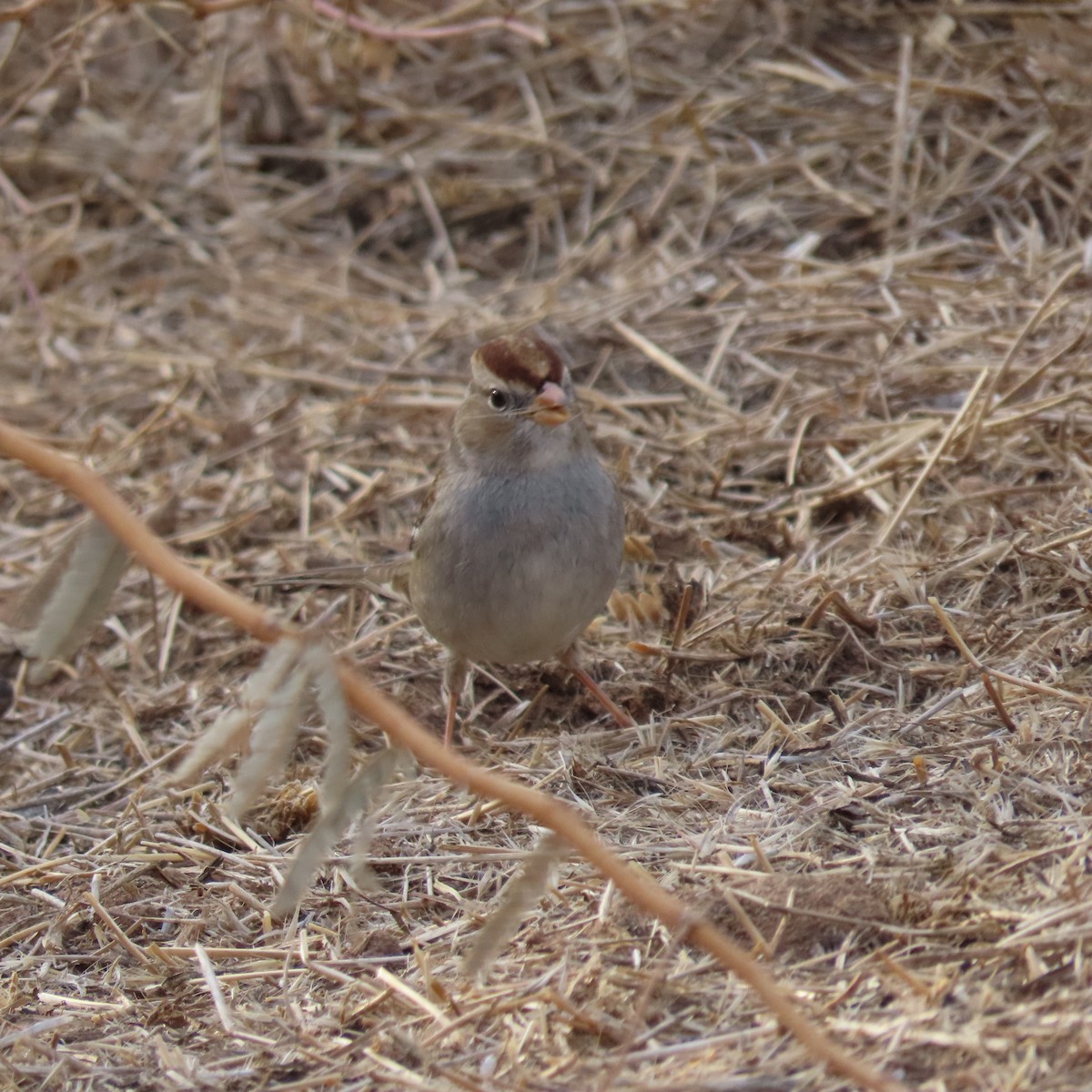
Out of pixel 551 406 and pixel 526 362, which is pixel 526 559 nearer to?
pixel 551 406

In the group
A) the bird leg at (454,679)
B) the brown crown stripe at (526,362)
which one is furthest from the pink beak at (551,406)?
the bird leg at (454,679)

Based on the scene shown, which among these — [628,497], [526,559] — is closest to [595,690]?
[526,559]

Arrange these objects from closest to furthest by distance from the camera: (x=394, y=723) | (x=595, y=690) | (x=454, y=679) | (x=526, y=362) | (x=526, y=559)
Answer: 1. (x=394, y=723)
2. (x=526, y=559)
3. (x=526, y=362)
4. (x=595, y=690)
5. (x=454, y=679)

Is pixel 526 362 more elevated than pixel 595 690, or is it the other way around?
pixel 526 362

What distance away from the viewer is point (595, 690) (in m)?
4.41

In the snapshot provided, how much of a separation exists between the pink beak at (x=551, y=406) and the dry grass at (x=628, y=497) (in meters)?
0.72

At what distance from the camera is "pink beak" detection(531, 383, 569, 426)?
424 centimetres

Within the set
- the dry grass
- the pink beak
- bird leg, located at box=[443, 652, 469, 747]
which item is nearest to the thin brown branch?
the dry grass

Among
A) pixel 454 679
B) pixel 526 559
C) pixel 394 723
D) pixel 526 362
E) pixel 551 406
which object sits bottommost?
pixel 454 679

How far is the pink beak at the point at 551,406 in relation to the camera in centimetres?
424

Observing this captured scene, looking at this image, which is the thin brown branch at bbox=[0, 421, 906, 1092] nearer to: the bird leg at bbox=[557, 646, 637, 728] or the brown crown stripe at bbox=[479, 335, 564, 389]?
the bird leg at bbox=[557, 646, 637, 728]

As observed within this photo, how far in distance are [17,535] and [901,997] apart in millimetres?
4093

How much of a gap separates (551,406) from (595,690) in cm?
83

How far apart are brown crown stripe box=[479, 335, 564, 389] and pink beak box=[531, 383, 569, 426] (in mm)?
31
